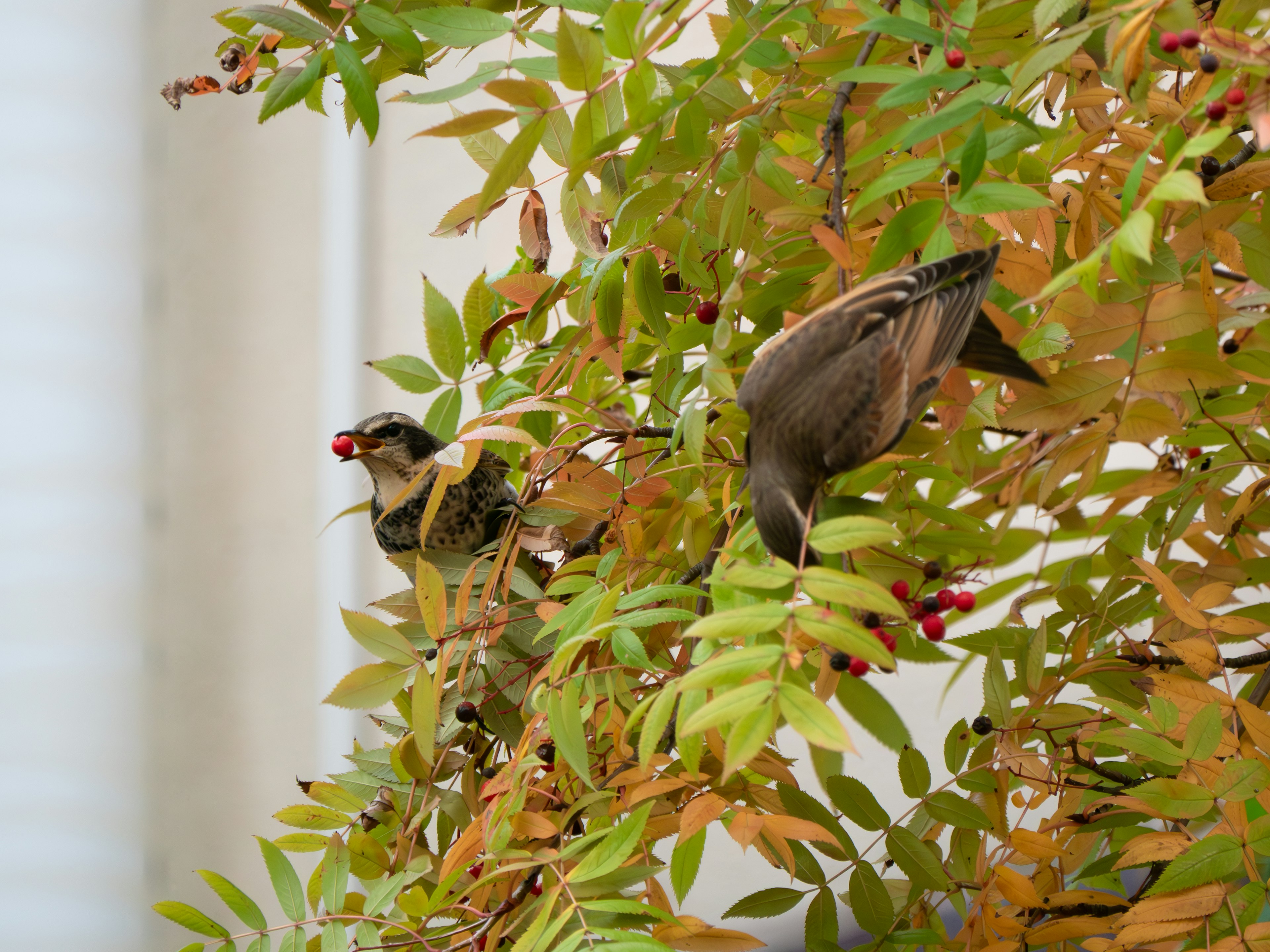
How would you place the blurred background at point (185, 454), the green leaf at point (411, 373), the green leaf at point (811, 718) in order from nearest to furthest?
the green leaf at point (811, 718) → the green leaf at point (411, 373) → the blurred background at point (185, 454)

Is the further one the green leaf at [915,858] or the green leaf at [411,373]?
the green leaf at [411,373]

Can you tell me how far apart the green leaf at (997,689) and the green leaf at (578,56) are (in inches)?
13.8

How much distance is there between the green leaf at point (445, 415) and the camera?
0.61 m

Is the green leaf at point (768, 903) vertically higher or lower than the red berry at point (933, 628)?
lower

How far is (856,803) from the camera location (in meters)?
0.48

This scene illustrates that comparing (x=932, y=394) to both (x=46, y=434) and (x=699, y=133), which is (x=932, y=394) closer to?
(x=699, y=133)

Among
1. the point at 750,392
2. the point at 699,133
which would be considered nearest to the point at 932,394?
the point at 750,392

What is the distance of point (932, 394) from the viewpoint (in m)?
0.28

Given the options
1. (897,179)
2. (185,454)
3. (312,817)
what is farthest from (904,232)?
(185,454)

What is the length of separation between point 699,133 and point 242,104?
1036 millimetres

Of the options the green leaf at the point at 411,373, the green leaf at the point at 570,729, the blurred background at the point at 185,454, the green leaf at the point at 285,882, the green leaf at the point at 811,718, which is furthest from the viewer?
the blurred background at the point at 185,454

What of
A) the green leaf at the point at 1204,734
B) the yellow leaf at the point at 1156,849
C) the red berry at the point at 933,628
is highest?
the red berry at the point at 933,628

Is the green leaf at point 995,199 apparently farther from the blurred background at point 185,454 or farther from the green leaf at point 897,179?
the blurred background at point 185,454

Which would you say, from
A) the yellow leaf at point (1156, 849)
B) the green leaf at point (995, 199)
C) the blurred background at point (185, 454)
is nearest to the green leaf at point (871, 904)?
the yellow leaf at point (1156, 849)
